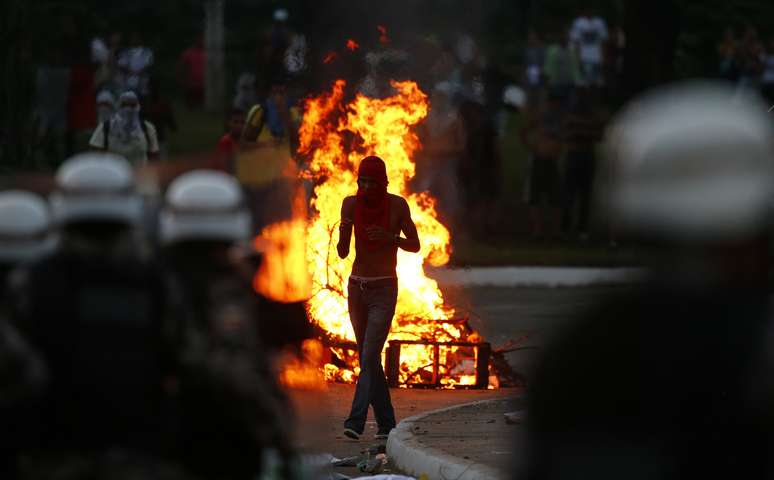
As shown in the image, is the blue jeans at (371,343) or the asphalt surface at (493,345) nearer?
the asphalt surface at (493,345)

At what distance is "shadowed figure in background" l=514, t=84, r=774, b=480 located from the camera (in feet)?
12.3

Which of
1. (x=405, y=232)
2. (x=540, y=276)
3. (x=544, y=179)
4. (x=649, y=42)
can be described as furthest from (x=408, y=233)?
(x=649, y=42)

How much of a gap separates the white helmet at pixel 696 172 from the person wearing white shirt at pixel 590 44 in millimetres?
23440

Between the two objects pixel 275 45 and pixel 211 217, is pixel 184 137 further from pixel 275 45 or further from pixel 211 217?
pixel 211 217

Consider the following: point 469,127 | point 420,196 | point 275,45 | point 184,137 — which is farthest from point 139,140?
point 184,137

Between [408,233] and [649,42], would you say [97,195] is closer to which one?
[408,233]

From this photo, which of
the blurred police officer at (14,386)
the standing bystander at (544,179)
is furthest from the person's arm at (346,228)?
the standing bystander at (544,179)

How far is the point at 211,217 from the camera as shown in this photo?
204 inches

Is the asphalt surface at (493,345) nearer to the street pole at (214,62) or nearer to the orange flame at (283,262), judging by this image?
the orange flame at (283,262)

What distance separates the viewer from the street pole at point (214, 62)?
3250 centimetres

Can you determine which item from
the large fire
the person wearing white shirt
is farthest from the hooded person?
the person wearing white shirt

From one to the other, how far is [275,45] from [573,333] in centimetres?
2180

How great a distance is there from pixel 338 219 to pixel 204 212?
9267mm

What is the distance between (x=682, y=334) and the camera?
3773 mm
